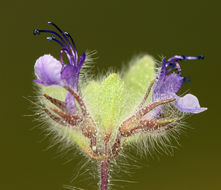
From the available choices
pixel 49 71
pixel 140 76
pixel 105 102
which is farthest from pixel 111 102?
pixel 140 76

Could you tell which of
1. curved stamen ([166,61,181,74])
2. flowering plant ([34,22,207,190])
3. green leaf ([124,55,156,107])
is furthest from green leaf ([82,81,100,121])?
curved stamen ([166,61,181,74])

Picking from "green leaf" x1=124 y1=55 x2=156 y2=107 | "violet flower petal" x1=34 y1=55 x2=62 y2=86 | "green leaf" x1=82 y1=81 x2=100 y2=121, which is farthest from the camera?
"green leaf" x1=124 y1=55 x2=156 y2=107

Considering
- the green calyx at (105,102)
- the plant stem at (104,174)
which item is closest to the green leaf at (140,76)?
the green calyx at (105,102)

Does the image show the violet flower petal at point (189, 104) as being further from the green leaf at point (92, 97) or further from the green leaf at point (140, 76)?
the green leaf at point (92, 97)

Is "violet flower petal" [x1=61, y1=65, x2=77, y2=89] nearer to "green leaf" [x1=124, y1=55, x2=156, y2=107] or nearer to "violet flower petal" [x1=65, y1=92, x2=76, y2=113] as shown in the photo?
"violet flower petal" [x1=65, y1=92, x2=76, y2=113]

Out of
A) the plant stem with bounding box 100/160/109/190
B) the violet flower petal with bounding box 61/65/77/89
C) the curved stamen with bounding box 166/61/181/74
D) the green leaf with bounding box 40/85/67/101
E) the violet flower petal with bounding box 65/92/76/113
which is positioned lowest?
the plant stem with bounding box 100/160/109/190

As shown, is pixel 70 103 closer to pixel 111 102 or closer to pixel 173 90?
pixel 111 102

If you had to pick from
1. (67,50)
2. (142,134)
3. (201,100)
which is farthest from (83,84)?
(201,100)

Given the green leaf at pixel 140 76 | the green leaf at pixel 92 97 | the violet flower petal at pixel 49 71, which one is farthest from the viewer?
the green leaf at pixel 140 76
